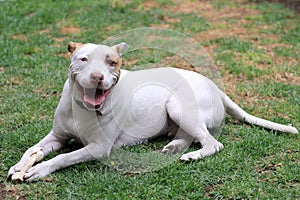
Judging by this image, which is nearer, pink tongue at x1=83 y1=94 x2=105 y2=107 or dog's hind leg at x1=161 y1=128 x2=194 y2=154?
pink tongue at x1=83 y1=94 x2=105 y2=107

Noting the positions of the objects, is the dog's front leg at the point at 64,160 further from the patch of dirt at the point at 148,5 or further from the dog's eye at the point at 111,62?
the patch of dirt at the point at 148,5

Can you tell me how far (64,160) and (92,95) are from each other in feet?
1.87

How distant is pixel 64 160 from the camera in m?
4.38

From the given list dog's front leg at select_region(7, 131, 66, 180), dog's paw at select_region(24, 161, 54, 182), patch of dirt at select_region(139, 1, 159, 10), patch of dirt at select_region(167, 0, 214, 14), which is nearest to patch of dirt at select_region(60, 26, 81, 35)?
patch of dirt at select_region(139, 1, 159, 10)

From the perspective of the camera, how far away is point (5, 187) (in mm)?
4172

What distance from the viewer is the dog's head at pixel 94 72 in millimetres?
4117

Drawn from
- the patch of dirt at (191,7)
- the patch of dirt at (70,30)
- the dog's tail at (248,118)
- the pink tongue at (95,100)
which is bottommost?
the dog's tail at (248,118)

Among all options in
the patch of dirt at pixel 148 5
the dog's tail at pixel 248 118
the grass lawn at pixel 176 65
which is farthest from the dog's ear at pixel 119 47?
the patch of dirt at pixel 148 5

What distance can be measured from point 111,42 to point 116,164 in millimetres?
3120

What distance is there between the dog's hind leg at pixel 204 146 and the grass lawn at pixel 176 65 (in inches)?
3.0

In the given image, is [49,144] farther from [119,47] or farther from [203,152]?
[203,152]

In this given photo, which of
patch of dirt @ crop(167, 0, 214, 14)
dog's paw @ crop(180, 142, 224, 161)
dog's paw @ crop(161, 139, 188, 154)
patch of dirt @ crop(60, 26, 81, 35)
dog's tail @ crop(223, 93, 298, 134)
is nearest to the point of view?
dog's paw @ crop(180, 142, 224, 161)

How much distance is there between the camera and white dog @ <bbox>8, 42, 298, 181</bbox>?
4.25 m

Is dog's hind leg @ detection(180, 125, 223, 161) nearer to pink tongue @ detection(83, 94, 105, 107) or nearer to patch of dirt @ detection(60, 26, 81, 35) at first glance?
pink tongue @ detection(83, 94, 105, 107)
